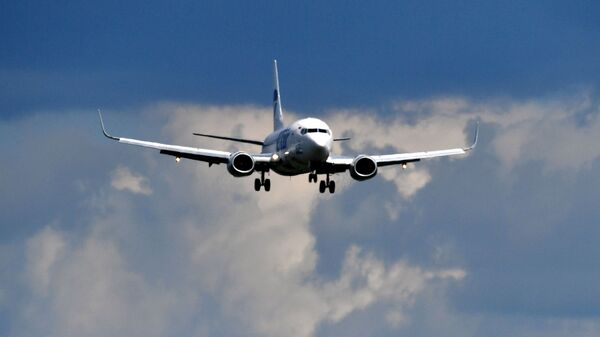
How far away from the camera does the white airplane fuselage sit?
12850cm

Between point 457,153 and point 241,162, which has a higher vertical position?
point 457,153

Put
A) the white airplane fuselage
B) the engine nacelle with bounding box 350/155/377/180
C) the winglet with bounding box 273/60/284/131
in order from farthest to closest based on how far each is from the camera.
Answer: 1. the winglet with bounding box 273/60/284/131
2. the engine nacelle with bounding box 350/155/377/180
3. the white airplane fuselage

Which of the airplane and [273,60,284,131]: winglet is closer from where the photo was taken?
the airplane

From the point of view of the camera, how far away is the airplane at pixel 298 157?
129 metres

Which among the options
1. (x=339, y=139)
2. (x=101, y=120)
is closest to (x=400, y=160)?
(x=339, y=139)

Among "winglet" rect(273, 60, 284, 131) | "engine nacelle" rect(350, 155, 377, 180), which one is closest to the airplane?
"engine nacelle" rect(350, 155, 377, 180)

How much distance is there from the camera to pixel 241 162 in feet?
440

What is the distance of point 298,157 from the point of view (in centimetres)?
13025

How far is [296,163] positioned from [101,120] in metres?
15.6

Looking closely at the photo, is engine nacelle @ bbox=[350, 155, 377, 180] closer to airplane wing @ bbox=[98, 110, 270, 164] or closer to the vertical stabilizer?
airplane wing @ bbox=[98, 110, 270, 164]

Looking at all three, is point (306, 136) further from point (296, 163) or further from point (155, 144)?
point (155, 144)

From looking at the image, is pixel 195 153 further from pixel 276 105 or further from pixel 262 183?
pixel 276 105

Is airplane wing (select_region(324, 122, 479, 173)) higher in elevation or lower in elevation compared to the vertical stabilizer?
lower

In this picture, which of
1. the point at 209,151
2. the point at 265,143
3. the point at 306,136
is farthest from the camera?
the point at 265,143
